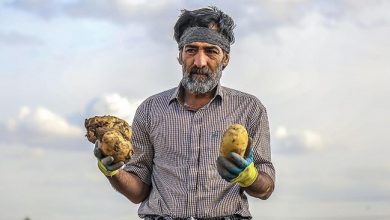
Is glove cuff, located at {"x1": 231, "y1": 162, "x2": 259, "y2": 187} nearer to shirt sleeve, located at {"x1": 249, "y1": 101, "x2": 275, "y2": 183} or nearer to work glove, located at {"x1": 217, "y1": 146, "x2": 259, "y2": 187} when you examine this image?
work glove, located at {"x1": 217, "y1": 146, "x2": 259, "y2": 187}

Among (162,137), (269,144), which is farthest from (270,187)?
(162,137)

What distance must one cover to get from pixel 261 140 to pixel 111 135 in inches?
55.3

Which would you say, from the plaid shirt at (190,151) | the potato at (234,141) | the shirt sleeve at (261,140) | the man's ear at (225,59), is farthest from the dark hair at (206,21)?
the potato at (234,141)

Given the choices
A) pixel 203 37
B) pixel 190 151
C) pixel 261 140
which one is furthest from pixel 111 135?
pixel 261 140

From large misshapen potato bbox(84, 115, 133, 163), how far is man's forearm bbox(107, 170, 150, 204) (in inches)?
17.8

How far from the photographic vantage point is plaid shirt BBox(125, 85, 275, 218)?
8.45 meters

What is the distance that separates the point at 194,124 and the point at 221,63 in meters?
0.59

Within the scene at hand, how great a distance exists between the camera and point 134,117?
9.18 meters

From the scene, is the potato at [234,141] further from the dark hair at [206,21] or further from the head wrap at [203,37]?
the dark hair at [206,21]

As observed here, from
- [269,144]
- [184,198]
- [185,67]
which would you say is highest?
[185,67]

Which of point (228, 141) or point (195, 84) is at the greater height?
point (195, 84)

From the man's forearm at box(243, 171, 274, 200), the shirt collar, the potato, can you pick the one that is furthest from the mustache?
the man's forearm at box(243, 171, 274, 200)

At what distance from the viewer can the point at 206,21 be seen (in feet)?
29.2

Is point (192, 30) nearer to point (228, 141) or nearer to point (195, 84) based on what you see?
point (195, 84)
